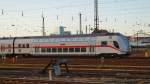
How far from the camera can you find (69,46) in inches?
2058

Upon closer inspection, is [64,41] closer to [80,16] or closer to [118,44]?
[118,44]

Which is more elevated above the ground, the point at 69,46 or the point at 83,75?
the point at 69,46

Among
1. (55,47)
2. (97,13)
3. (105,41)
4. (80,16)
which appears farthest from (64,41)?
(80,16)

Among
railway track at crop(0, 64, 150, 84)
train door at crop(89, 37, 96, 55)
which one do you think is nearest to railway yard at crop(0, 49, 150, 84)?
railway track at crop(0, 64, 150, 84)

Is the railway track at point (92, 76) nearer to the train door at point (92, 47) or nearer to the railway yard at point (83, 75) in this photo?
the railway yard at point (83, 75)

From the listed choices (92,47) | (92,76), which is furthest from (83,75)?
(92,47)

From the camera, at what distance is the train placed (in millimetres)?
49281

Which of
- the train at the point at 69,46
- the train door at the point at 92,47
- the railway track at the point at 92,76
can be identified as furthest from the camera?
the train door at the point at 92,47

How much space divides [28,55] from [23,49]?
1.13m

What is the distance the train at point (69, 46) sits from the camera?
49.3 metres

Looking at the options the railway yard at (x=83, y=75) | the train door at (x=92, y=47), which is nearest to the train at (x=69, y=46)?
the train door at (x=92, y=47)

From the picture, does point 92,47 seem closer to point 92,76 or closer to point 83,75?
point 83,75

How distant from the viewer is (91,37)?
5084cm

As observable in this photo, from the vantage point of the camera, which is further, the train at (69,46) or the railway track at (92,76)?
the train at (69,46)
